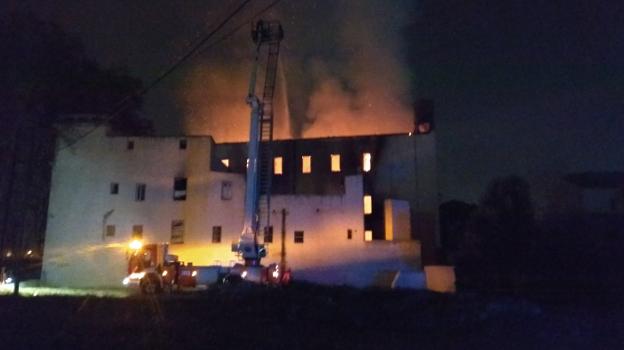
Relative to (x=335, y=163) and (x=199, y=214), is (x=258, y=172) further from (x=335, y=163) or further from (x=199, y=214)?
(x=335, y=163)

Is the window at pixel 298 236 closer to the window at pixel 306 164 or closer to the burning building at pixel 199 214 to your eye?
the burning building at pixel 199 214

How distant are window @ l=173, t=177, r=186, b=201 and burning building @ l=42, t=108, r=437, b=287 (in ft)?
0.22

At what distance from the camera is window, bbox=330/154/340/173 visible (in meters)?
47.1

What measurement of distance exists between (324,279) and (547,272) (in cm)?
1318

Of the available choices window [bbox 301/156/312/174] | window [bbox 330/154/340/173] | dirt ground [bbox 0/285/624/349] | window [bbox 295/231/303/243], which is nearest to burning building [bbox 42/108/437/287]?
window [bbox 295/231/303/243]

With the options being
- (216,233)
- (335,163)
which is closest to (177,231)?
(216,233)

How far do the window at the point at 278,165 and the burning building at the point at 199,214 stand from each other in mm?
5912

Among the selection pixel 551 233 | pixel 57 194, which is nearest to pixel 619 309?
pixel 551 233

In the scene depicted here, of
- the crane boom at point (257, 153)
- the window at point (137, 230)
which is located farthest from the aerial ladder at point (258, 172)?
the window at point (137, 230)

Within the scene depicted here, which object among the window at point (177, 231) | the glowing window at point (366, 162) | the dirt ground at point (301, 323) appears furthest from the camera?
the glowing window at point (366, 162)

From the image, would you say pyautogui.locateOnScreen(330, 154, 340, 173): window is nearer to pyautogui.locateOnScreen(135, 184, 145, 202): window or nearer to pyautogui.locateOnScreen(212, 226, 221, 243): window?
pyautogui.locateOnScreen(212, 226, 221, 243): window

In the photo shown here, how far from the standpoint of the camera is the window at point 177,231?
131 feet

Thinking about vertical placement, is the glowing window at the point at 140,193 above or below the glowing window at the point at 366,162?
below

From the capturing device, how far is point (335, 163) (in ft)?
155
